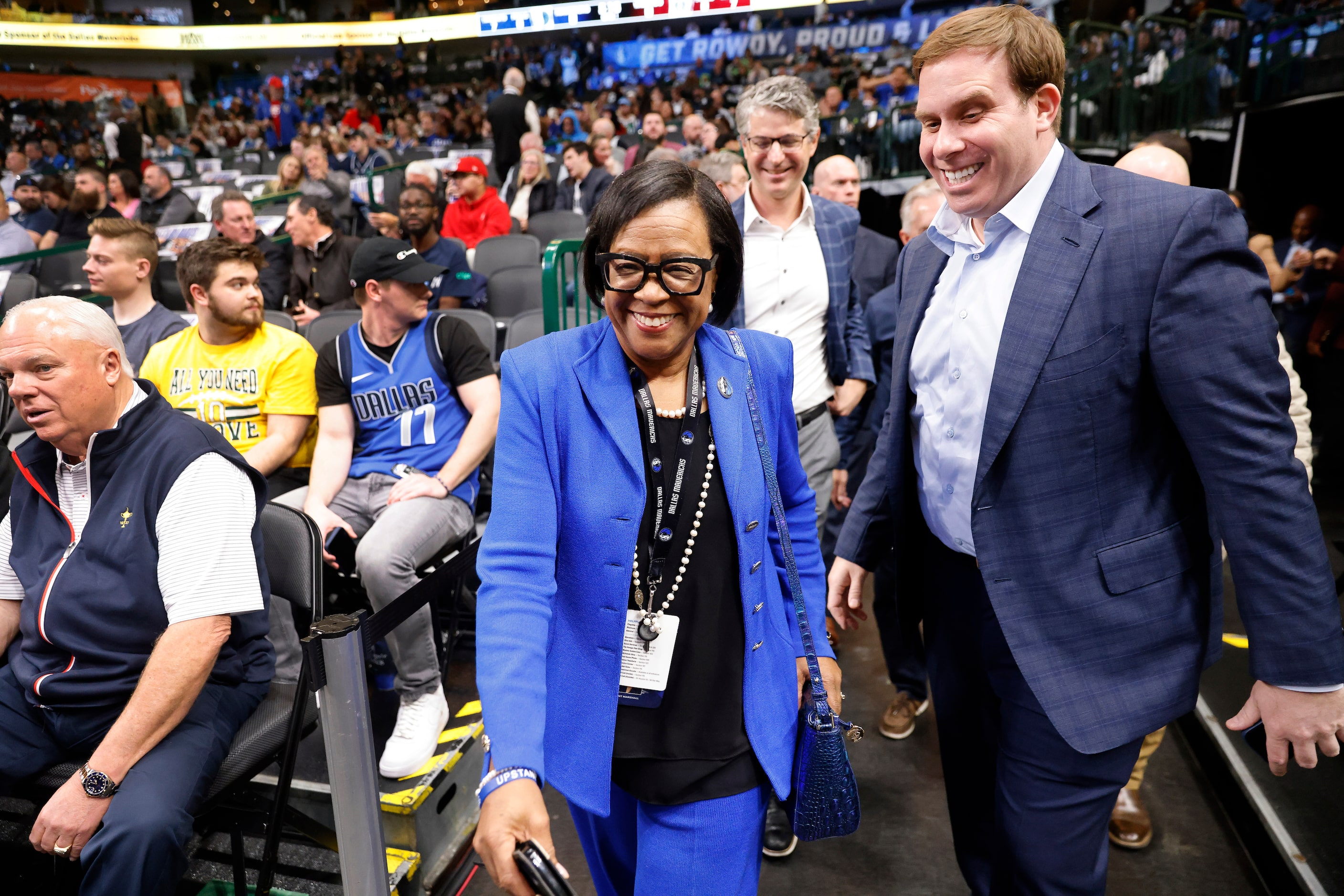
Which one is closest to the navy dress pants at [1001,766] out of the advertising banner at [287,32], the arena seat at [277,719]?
the arena seat at [277,719]

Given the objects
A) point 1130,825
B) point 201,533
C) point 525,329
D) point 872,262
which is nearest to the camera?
point 201,533

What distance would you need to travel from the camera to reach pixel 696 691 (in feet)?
4.32

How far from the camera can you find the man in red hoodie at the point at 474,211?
7.04 metres

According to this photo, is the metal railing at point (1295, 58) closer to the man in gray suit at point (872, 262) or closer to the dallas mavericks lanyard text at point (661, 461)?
the man in gray suit at point (872, 262)

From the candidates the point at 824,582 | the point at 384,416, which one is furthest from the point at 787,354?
the point at 384,416

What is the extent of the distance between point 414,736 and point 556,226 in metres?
5.50

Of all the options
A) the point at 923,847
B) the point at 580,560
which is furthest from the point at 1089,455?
the point at 923,847

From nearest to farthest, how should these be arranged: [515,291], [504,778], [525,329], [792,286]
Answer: [504,778]
[792,286]
[525,329]
[515,291]

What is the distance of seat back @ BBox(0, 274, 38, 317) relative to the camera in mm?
5555

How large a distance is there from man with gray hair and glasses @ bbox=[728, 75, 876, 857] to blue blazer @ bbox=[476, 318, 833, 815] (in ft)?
4.07

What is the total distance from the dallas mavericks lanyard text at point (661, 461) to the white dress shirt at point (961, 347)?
19.6 inches

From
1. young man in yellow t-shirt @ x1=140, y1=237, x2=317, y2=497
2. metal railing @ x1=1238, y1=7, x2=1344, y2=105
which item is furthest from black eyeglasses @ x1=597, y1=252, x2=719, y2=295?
metal railing @ x1=1238, y1=7, x2=1344, y2=105

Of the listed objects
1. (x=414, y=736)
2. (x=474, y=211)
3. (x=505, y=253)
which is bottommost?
(x=414, y=736)

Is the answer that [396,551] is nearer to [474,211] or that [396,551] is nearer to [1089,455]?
[1089,455]
